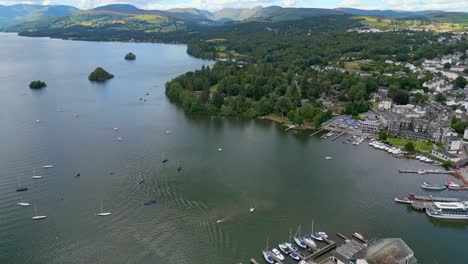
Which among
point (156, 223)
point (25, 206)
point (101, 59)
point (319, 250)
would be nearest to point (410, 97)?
point (319, 250)

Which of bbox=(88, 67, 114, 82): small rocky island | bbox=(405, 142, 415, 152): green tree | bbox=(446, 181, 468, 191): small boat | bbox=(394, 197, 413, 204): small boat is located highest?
bbox=(88, 67, 114, 82): small rocky island

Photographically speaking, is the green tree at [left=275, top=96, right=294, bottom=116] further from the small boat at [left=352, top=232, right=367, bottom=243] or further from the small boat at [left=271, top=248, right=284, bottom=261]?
the small boat at [left=271, top=248, right=284, bottom=261]

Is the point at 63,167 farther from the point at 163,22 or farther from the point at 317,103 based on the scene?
the point at 163,22

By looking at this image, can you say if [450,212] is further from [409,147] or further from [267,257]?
[267,257]

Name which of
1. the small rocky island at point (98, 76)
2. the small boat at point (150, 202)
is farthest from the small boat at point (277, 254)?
the small rocky island at point (98, 76)

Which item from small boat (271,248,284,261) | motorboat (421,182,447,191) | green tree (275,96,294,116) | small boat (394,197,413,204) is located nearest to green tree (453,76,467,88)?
green tree (275,96,294,116)
